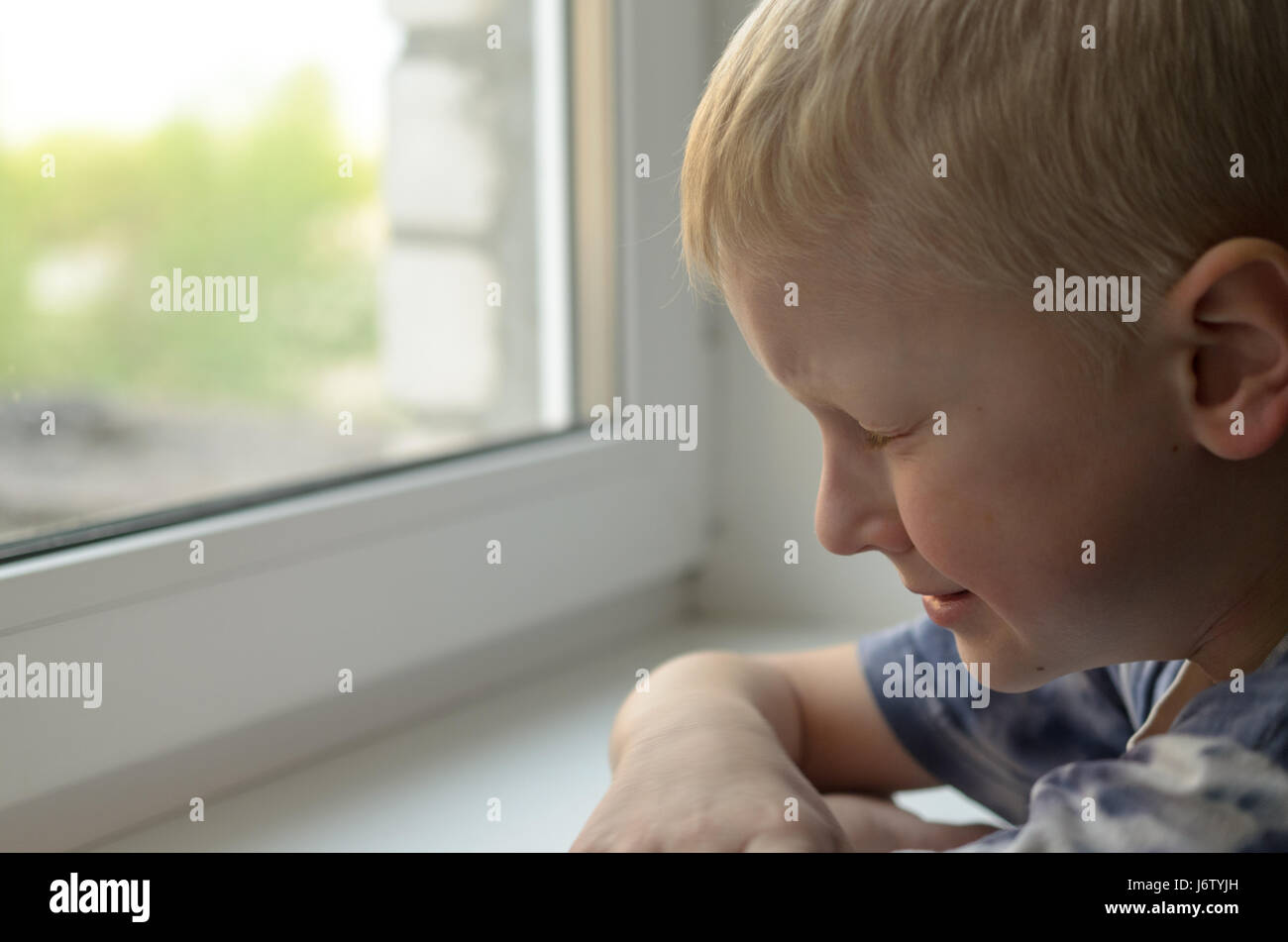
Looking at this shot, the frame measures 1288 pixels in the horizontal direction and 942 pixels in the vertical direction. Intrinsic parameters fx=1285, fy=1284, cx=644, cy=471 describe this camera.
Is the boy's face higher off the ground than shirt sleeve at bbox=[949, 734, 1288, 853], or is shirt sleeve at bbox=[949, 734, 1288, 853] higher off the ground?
the boy's face

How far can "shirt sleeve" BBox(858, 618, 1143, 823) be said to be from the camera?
68 cm

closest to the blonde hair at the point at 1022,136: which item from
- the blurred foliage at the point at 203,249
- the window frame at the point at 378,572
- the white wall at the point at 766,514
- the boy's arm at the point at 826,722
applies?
the boy's arm at the point at 826,722

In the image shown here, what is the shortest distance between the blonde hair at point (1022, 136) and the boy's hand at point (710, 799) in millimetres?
216

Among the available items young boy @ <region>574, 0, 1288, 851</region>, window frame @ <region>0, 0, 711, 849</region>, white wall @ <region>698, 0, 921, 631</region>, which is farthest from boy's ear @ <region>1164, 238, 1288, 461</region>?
white wall @ <region>698, 0, 921, 631</region>

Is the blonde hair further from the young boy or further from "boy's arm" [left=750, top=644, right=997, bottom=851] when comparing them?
"boy's arm" [left=750, top=644, right=997, bottom=851]

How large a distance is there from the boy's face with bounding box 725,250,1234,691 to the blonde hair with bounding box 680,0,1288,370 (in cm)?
2

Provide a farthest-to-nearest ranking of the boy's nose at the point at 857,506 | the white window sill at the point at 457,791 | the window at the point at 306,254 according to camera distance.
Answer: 1. the window at the point at 306,254
2. the white window sill at the point at 457,791
3. the boy's nose at the point at 857,506

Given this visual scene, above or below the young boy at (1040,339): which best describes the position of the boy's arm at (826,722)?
below

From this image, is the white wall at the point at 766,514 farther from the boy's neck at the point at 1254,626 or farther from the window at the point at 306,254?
the boy's neck at the point at 1254,626

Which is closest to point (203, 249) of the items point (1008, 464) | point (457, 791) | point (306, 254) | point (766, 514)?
point (306, 254)

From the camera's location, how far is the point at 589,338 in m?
1.03

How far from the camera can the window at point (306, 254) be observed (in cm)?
81

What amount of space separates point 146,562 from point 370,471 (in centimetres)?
19
